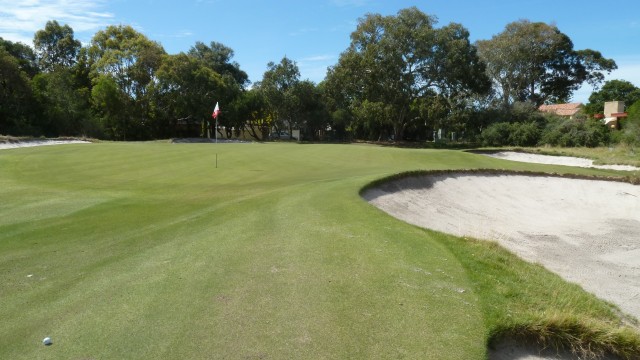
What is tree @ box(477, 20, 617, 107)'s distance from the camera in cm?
6288

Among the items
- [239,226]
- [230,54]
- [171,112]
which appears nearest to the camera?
[239,226]

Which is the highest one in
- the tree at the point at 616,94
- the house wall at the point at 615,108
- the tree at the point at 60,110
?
the tree at the point at 616,94

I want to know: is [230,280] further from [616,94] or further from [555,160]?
[616,94]

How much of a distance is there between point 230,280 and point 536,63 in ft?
231

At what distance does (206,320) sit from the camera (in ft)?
17.3

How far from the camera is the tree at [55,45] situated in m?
74.2

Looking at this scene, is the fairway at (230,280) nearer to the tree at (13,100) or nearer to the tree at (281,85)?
the tree at (13,100)

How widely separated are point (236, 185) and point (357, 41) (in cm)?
4605

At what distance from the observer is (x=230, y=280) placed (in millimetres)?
6531

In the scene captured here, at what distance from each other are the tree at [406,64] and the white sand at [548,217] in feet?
108

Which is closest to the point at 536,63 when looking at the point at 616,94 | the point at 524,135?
the point at 524,135

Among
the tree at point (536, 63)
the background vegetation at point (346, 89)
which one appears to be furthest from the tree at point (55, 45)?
the tree at point (536, 63)

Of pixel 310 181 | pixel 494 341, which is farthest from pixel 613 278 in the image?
pixel 310 181

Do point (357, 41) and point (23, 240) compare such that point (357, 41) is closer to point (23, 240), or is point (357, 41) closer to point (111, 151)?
point (111, 151)
